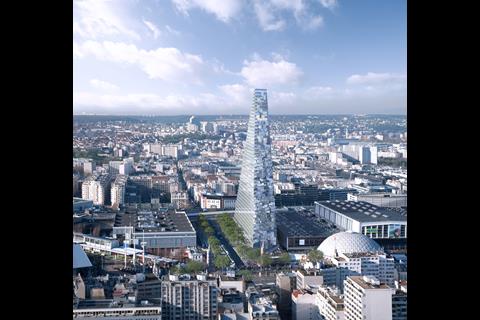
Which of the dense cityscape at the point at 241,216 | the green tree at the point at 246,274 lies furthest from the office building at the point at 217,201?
the green tree at the point at 246,274

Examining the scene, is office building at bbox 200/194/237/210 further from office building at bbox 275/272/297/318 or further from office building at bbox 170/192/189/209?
office building at bbox 275/272/297/318

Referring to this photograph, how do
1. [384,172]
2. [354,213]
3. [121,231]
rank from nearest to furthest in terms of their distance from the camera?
1. [121,231]
2. [354,213]
3. [384,172]

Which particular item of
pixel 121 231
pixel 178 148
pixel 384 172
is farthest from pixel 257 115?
pixel 121 231

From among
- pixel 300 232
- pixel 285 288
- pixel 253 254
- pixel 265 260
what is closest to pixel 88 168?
pixel 253 254

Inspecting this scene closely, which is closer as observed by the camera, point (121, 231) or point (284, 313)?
point (284, 313)

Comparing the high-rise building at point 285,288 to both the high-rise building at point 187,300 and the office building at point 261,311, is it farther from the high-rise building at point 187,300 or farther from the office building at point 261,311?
the high-rise building at point 187,300
